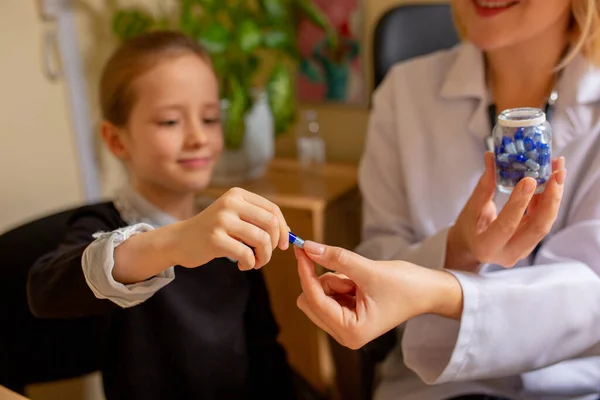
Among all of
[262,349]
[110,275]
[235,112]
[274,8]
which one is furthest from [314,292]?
[274,8]

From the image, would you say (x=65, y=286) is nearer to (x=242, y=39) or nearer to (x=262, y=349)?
(x=262, y=349)

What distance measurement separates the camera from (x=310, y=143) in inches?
72.6

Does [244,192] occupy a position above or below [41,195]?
above

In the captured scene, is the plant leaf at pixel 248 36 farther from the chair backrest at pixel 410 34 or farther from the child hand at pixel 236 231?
the child hand at pixel 236 231

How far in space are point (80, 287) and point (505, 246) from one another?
1.90 ft

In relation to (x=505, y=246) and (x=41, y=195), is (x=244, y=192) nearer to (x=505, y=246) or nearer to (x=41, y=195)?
(x=505, y=246)

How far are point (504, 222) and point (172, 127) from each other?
55 cm

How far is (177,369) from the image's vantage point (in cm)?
102

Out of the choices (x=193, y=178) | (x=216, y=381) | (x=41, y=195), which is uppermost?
(x=193, y=178)

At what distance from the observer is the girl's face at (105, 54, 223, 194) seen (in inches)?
41.4

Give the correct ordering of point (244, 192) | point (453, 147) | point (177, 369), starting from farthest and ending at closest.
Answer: point (453, 147)
point (177, 369)
point (244, 192)

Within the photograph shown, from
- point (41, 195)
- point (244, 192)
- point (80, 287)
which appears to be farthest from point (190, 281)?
point (41, 195)

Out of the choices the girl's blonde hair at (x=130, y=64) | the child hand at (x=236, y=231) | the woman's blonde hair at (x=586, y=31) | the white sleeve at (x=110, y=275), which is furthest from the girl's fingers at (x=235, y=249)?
the woman's blonde hair at (x=586, y=31)

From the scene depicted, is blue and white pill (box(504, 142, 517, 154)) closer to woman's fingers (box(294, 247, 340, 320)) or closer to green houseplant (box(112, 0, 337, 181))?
woman's fingers (box(294, 247, 340, 320))
